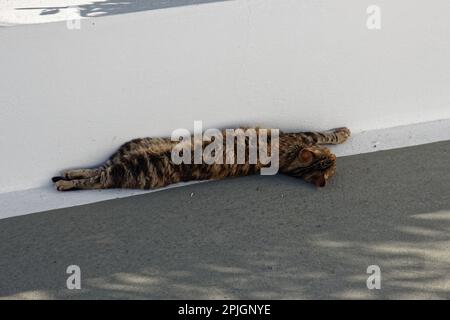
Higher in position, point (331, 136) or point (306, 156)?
point (331, 136)

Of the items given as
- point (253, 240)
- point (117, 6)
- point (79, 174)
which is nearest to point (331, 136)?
point (253, 240)

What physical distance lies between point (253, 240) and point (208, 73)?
1.23 metres

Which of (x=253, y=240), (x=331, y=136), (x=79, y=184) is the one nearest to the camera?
(x=253, y=240)

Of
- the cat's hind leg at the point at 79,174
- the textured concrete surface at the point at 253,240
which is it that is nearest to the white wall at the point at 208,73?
the cat's hind leg at the point at 79,174

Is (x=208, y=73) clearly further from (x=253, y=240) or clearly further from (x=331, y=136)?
(x=253, y=240)

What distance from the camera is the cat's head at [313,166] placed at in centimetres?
470

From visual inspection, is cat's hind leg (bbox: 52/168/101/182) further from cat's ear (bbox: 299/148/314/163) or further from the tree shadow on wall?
cat's ear (bbox: 299/148/314/163)

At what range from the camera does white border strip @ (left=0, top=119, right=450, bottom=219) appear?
4570 mm

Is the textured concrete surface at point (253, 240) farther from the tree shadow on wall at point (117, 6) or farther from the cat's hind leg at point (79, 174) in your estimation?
the tree shadow on wall at point (117, 6)

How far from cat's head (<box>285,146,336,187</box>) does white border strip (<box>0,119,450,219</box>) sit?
→ 30cm

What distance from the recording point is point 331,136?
5066 mm

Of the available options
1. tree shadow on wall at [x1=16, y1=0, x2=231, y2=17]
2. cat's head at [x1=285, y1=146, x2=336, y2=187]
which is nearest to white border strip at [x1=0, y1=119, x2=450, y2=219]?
cat's head at [x1=285, y1=146, x2=336, y2=187]

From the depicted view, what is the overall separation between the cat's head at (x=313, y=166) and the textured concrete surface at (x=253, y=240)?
65 mm
